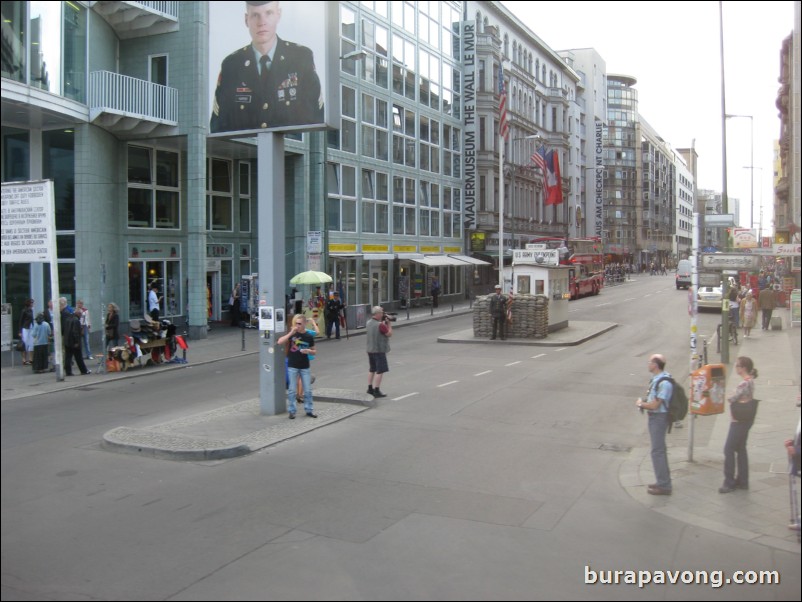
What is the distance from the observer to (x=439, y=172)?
45469 millimetres

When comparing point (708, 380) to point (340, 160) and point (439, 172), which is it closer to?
point (340, 160)

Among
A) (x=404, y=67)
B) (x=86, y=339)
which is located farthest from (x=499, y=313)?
(x=404, y=67)

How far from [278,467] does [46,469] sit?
8.93ft

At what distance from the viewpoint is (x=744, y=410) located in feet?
27.1

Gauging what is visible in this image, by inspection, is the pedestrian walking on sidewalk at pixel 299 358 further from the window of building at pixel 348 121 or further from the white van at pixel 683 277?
the white van at pixel 683 277

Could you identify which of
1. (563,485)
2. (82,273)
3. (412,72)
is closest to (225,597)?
(563,485)

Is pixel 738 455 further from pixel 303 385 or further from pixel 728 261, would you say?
pixel 728 261

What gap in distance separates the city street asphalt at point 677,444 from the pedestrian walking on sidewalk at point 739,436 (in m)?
0.15

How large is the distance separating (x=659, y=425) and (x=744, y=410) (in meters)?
0.93

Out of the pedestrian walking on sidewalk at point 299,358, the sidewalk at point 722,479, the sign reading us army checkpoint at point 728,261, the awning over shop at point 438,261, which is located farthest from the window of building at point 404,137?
the sidewalk at point 722,479

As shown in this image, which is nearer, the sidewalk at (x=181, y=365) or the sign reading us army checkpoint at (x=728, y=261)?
the sidewalk at (x=181, y=365)

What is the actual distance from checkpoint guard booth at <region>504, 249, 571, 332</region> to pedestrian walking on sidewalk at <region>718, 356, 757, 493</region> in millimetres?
19229

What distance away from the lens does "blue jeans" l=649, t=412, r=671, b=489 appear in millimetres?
8281

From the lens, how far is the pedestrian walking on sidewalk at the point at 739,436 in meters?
8.23
